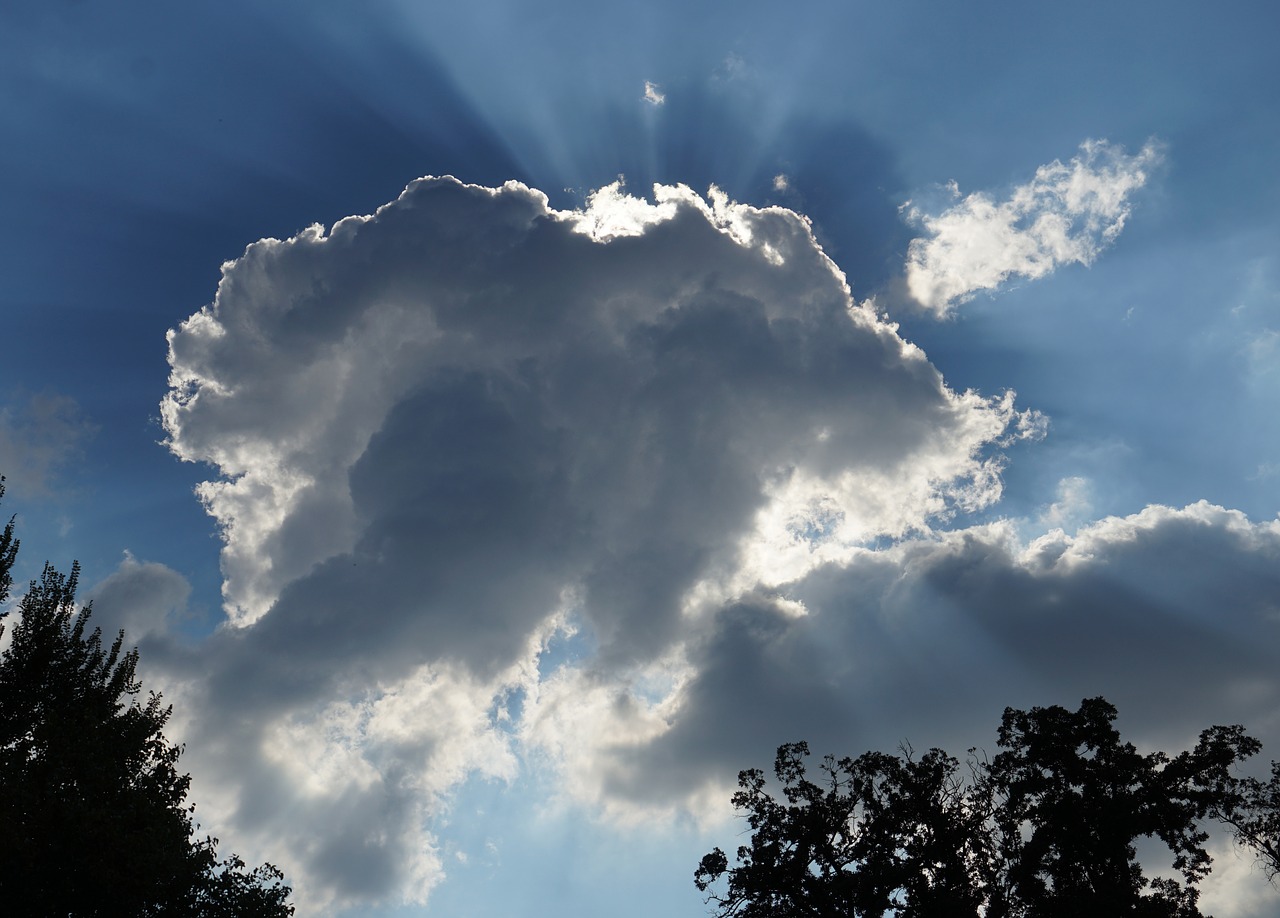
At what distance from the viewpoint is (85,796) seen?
35.9 metres

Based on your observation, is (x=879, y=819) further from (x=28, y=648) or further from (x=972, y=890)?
(x=28, y=648)

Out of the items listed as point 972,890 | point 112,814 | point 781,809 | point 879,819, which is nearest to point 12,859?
point 112,814

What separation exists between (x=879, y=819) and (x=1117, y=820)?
34.6 ft

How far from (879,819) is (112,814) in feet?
111

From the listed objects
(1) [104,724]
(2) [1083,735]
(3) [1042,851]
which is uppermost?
(2) [1083,735]

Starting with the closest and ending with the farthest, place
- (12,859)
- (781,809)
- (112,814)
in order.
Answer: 1. (12,859)
2. (112,814)
3. (781,809)

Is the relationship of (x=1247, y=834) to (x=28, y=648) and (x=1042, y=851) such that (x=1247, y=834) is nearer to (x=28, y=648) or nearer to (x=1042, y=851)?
(x=1042, y=851)

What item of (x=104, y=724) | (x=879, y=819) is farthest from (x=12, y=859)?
(x=879, y=819)

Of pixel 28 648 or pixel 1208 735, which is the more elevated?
pixel 1208 735

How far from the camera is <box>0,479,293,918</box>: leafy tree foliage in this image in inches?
1336

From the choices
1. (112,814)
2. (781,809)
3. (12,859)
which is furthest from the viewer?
(781,809)

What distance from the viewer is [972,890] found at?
144 ft

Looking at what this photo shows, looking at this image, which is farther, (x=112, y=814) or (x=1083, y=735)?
(x=1083, y=735)

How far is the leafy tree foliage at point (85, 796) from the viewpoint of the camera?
3394 centimetres
